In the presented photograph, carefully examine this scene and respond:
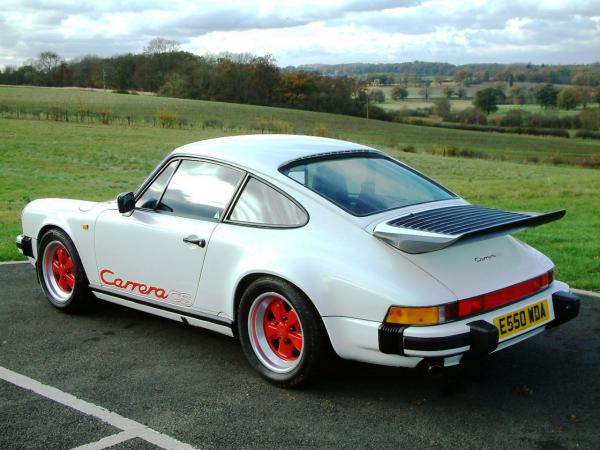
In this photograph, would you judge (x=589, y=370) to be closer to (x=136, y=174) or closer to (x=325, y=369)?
(x=325, y=369)

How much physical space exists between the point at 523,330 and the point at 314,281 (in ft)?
4.00

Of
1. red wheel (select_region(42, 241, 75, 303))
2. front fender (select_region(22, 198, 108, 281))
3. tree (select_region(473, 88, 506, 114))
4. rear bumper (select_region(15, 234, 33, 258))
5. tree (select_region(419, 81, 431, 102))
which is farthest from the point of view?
tree (select_region(419, 81, 431, 102))

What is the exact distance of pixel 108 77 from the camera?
87.4m

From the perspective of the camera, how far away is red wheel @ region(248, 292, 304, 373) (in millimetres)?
4309

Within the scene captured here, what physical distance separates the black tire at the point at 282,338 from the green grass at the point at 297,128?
3642 mm

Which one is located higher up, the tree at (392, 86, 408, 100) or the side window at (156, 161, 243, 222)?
the side window at (156, 161, 243, 222)

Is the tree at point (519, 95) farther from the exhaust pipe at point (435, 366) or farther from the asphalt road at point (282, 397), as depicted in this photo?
the exhaust pipe at point (435, 366)

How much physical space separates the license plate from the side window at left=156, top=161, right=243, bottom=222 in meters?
1.87

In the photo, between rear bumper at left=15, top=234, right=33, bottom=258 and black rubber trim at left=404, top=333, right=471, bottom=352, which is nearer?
black rubber trim at left=404, top=333, right=471, bottom=352

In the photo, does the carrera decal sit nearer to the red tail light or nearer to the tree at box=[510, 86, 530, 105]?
the red tail light

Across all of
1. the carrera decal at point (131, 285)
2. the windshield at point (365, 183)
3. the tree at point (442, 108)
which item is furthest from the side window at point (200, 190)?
Result: the tree at point (442, 108)

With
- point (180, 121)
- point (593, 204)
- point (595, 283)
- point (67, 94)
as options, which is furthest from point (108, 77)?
point (595, 283)

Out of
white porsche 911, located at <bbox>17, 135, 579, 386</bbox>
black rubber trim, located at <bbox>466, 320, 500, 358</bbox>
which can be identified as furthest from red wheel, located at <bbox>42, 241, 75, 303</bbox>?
black rubber trim, located at <bbox>466, 320, 500, 358</bbox>

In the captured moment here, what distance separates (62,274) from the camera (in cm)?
607
